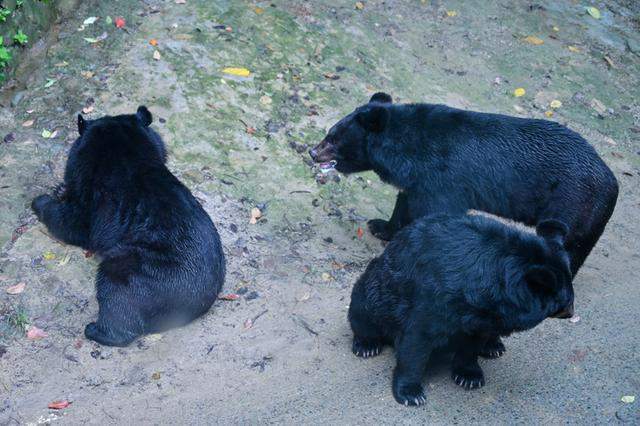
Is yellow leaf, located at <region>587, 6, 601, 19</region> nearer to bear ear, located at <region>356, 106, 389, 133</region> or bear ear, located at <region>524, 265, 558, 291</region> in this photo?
bear ear, located at <region>356, 106, 389, 133</region>

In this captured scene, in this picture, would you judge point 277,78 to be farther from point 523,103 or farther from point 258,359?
point 258,359

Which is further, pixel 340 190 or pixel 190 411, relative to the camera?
pixel 340 190

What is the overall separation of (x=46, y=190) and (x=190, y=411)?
3.41 m

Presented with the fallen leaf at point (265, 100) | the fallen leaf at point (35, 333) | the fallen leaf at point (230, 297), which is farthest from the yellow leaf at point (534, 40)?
the fallen leaf at point (35, 333)

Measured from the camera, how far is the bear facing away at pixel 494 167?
7176 millimetres

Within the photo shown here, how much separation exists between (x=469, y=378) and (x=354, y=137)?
306 cm

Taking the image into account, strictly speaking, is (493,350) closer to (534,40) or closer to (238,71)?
(238,71)

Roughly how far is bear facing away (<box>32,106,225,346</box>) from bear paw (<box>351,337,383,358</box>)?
1.41 metres

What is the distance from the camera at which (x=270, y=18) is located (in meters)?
11.2

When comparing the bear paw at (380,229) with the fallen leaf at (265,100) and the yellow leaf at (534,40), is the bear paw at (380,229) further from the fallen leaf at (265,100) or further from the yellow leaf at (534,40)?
the yellow leaf at (534,40)

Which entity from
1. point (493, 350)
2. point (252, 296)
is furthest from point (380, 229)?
point (493, 350)

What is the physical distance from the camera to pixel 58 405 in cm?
574

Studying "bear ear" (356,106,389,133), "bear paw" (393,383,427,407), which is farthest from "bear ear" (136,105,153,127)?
"bear paw" (393,383,427,407)

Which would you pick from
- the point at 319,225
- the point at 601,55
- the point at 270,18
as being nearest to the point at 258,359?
the point at 319,225
